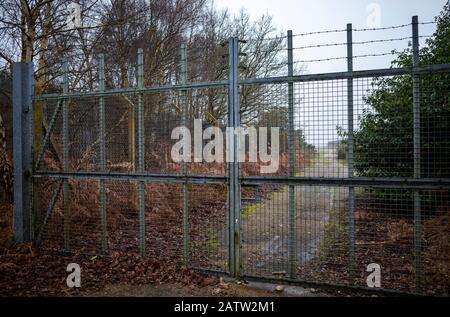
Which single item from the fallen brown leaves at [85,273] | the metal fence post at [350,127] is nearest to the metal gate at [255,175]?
the metal fence post at [350,127]

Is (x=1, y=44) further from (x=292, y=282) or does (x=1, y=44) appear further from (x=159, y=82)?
(x=292, y=282)

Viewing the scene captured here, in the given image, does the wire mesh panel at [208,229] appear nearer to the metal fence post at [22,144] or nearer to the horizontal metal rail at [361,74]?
the horizontal metal rail at [361,74]

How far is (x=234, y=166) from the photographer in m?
5.38

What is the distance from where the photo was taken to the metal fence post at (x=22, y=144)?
275 inches

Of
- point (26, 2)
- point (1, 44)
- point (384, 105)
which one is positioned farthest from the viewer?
point (1, 44)

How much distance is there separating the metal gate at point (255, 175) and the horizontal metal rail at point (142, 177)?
20 mm

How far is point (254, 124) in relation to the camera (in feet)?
23.1

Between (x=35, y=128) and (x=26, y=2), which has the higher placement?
(x=26, y=2)

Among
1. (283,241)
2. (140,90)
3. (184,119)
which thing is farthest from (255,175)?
(140,90)

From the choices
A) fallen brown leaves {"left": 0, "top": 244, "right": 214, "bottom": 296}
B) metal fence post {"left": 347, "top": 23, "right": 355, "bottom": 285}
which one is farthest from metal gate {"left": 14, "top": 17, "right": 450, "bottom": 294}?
fallen brown leaves {"left": 0, "top": 244, "right": 214, "bottom": 296}

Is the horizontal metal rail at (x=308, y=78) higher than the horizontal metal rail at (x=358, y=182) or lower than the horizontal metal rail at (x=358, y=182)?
higher

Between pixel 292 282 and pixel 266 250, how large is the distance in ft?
6.50
